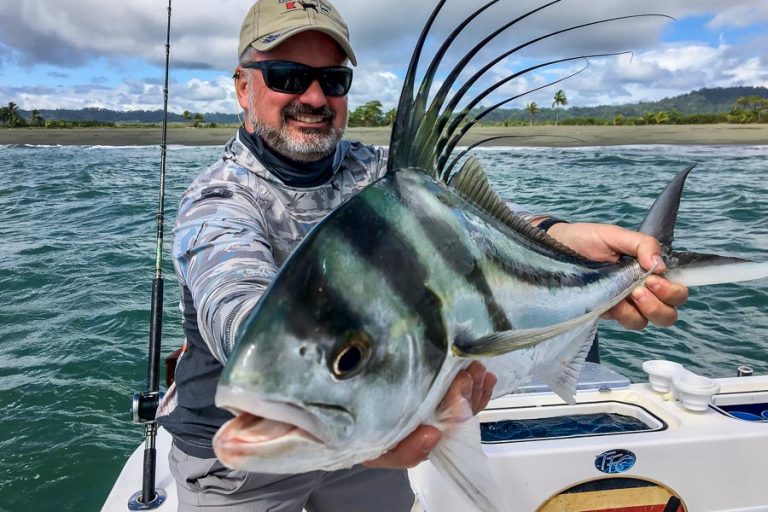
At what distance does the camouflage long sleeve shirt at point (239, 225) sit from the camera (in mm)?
1447

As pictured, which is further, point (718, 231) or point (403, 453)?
point (718, 231)

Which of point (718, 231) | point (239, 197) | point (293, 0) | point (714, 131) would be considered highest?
point (714, 131)

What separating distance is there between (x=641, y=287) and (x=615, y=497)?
1.12 metres

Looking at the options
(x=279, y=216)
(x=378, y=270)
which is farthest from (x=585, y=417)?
(x=378, y=270)

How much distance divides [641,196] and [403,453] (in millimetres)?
16872

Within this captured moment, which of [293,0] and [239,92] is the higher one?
[293,0]

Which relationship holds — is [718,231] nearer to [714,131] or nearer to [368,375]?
[368,375]

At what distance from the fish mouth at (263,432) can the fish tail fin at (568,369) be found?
1.21 metres

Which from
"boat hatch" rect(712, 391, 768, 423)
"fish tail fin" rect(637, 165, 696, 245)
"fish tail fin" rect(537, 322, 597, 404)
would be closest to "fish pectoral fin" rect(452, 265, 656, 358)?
"fish tail fin" rect(537, 322, 597, 404)

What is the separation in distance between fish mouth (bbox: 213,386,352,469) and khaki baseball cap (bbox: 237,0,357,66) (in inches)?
66.4

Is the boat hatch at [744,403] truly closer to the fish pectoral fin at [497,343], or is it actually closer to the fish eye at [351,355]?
the fish pectoral fin at [497,343]

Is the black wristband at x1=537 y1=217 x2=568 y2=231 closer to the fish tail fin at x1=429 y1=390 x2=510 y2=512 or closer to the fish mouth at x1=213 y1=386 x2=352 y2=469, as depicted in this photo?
the fish tail fin at x1=429 y1=390 x2=510 y2=512

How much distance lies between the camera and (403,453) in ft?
4.27

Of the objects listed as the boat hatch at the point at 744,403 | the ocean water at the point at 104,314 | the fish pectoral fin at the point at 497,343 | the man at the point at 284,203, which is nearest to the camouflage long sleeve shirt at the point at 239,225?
the man at the point at 284,203
